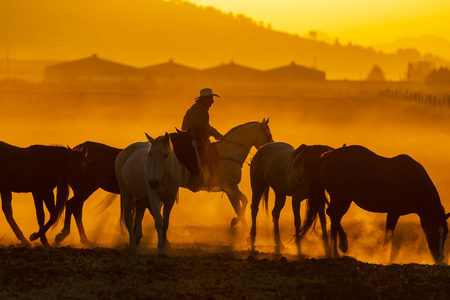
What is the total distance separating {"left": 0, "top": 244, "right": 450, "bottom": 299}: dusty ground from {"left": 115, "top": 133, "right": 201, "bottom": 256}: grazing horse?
119 cm

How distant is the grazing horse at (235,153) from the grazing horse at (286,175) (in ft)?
2.65

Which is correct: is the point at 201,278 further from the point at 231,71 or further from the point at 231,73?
the point at 231,71

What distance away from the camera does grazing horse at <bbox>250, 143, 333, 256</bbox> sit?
55.9ft

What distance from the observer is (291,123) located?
348 feet

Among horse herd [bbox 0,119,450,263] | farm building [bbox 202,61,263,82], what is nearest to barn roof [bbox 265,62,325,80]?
farm building [bbox 202,61,263,82]

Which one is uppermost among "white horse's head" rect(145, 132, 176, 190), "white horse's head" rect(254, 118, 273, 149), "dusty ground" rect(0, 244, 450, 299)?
"white horse's head" rect(254, 118, 273, 149)

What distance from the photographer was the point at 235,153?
802 inches

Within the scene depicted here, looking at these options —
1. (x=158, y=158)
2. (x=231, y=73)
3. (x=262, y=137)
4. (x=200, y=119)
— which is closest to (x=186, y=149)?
(x=200, y=119)

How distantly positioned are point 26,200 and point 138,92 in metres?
99.0

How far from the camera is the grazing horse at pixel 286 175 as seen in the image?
671 inches

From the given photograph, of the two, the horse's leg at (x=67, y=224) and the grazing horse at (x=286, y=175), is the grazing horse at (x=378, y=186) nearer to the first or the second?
the grazing horse at (x=286, y=175)

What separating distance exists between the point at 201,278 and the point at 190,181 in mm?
5551

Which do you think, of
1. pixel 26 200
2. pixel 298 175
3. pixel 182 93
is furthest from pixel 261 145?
pixel 182 93

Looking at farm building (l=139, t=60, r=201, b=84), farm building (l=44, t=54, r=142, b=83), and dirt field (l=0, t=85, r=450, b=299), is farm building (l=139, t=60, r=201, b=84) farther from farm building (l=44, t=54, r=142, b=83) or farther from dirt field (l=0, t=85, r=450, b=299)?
dirt field (l=0, t=85, r=450, b=299)
